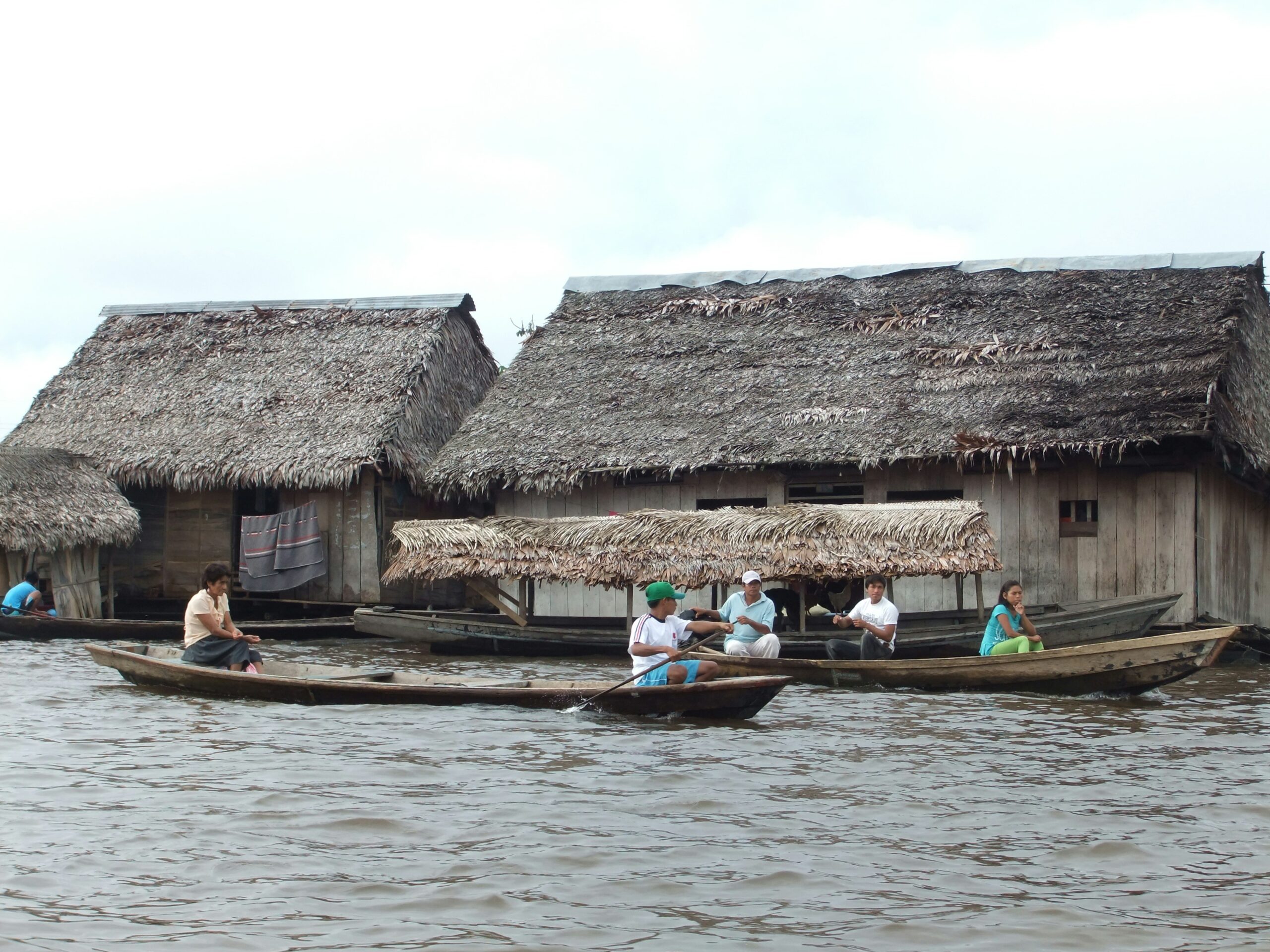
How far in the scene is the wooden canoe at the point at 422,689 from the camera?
A: 9648 millimetres

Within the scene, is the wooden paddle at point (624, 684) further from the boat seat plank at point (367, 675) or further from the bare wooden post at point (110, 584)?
the bare wooden post at point (110, 584)

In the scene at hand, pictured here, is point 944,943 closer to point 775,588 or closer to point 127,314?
point 775,588

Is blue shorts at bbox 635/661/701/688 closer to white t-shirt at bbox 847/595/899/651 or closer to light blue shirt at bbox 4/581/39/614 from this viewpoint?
white t-shirt at bbox 847/595/899/651

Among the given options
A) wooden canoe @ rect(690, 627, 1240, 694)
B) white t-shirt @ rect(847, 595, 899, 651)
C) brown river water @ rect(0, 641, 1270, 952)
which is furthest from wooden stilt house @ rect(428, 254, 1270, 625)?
brown river water @ rect(0, 641, 1270, 952)

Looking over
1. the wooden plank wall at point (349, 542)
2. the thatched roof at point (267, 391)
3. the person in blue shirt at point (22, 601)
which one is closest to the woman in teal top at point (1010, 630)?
the thatched roof at point (267, 391)

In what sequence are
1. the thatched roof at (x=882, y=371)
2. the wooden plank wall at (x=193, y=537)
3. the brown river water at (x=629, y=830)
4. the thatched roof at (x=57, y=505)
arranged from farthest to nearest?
the wooden plank wall at (x=193, y=537) → the thatched roof at (x=57, y=505) → the thatched roof at (x=882, y=371) → the brown river water at (x=629, y=830)

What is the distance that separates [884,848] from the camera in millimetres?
6391

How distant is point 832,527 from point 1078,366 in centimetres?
489

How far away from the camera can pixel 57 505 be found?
18.6 m

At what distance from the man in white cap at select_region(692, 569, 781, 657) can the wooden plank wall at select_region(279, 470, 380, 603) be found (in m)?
8.80

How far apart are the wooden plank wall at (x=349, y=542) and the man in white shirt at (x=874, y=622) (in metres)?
9.04

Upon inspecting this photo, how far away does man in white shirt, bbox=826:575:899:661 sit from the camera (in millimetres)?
12312

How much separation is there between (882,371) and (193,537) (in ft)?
34.9

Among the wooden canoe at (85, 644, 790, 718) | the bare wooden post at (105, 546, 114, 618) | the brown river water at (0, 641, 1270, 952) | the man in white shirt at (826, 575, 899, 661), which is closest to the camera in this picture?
the brown river water at (0, 641, 1270, 952)
